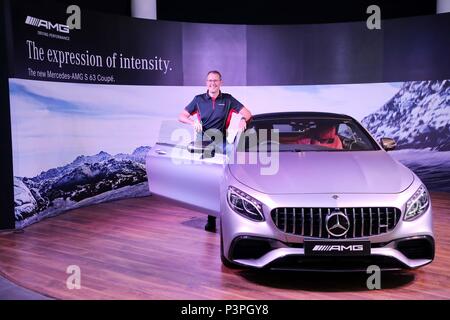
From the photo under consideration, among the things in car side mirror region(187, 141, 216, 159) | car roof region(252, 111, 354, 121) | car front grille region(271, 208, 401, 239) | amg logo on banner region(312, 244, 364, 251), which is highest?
car roof region(252, 111, 354, 121)

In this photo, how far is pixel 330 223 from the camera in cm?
287

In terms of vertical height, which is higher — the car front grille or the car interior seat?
the car interior seat

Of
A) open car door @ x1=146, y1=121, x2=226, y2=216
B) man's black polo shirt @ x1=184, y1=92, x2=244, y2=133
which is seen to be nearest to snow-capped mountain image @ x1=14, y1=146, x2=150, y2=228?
open car door @ x1=146, y1=121, x2=226, y2=216

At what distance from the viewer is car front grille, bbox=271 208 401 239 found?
2.88 metres

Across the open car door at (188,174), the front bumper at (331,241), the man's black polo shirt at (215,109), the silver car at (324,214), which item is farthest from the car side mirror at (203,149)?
the man's black polo shirt at (215,109)

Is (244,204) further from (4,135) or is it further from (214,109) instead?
(4,135)

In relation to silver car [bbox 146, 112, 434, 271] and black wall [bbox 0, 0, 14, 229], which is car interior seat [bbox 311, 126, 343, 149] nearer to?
silver car [bbox 146, 112, 434, 271]

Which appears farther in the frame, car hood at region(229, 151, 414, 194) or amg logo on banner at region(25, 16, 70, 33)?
amg logo on banner at region(25, 16, 70, 33)

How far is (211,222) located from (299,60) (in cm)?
348

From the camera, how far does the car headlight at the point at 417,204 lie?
296 cm

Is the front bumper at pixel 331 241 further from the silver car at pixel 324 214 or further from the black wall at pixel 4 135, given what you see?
the black wall at pixel 4 135

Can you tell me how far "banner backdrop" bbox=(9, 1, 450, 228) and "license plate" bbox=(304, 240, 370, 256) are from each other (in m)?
3.66

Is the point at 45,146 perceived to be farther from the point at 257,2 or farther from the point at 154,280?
the point at 257,2

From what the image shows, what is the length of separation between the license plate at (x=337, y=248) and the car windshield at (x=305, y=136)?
43.7 inches
